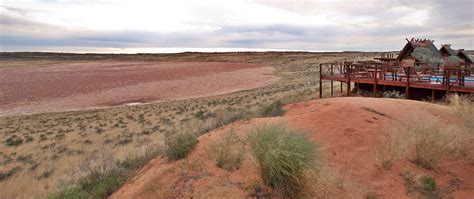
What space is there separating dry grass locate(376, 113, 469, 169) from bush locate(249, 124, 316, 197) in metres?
2.16

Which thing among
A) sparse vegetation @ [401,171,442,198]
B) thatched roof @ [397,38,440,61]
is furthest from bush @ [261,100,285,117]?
thatched roof @ [397,38,440,61]

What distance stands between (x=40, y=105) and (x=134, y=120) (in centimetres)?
1708

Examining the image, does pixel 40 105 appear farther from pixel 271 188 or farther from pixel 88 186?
pixel 271 188

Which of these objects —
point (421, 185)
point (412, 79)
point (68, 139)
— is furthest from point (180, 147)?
point (412, 79)

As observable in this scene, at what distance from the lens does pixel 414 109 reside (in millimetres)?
10414

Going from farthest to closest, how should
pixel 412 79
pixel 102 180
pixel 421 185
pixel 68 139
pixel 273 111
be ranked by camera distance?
pixel 68 139 → pixel 412 79 → pixel 273 111 → pixel 102 180 → pixel 421 185

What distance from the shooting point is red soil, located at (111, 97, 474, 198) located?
229 inches

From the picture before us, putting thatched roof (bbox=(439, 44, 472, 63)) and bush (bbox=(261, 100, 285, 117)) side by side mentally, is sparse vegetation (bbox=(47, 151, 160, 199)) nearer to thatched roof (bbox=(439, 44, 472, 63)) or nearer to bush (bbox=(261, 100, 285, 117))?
bush (bbox=(261, 100, 285, 117))

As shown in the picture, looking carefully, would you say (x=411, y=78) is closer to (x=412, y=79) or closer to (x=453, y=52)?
(x=412, y=79)

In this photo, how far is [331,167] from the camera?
6469 mm

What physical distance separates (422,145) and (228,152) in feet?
12.8

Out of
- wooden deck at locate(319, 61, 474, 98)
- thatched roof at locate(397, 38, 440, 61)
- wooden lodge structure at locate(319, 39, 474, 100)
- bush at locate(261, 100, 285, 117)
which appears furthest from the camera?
thatched roof at locate(397, 38, 440, 61)

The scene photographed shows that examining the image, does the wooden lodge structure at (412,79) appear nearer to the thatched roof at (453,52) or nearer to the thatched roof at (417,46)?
A: the thatched roof at (417,46)

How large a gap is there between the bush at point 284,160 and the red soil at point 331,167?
47 cm
